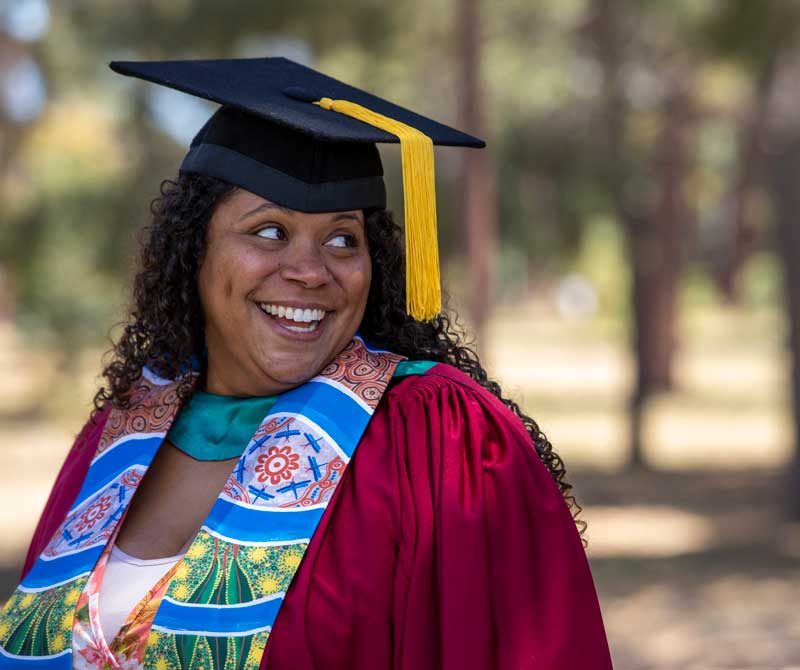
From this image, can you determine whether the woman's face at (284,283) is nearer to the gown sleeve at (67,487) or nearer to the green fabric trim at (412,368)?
the green fabric trim at (412,368)

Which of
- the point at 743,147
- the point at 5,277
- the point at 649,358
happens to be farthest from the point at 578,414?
the point at 743,147

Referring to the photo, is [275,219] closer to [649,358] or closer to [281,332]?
[281,332]

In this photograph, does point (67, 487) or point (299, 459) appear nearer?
point (299, 459)

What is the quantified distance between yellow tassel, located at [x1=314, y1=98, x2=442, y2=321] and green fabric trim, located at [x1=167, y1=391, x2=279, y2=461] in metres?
0.33

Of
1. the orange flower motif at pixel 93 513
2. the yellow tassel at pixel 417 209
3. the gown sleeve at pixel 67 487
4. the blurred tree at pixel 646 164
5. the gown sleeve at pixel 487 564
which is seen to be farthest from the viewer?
the blurred tree at pixel 646 164

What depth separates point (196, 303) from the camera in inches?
→ 95.8

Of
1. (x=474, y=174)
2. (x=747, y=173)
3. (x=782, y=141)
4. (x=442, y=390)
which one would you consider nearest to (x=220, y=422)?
(x=442, y=390)

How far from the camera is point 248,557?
2.03 metres

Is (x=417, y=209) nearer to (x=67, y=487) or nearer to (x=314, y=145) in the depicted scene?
(x=314, y=145)

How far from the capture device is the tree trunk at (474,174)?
1050cm

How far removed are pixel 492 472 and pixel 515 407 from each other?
0.33 metres

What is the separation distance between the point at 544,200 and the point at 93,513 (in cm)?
1158

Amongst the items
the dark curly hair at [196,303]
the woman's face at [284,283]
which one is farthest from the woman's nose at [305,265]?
the dark curly hair at [196,303]

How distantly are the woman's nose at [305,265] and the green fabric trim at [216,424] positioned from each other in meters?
0.26
